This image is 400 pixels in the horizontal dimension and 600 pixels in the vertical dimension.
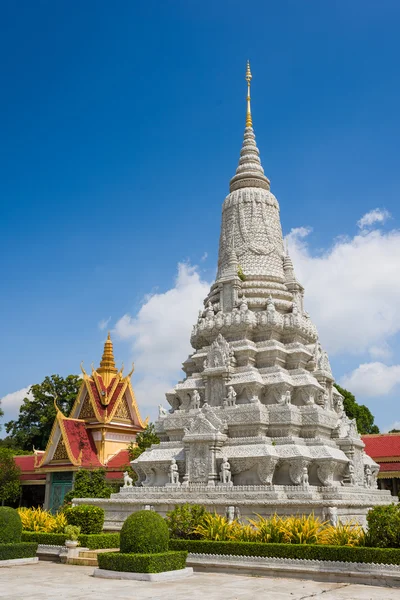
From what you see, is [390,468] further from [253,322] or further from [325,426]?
[253,322]

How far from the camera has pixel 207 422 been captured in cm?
2053

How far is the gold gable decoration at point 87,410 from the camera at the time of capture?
112ft

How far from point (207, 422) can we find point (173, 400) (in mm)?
4196

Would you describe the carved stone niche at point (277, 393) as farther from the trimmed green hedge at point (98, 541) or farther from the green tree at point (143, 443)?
the green tree at point (143, 443)

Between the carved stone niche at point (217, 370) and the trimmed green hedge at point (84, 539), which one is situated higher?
the carved stone niche at point (217, 370)

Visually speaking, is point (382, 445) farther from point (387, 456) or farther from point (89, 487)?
point (89, 487)

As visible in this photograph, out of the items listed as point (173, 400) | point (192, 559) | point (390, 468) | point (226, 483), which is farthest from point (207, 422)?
point (390, 468)

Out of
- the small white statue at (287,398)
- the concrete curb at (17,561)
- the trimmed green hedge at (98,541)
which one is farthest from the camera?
the small white statue at (287,398)

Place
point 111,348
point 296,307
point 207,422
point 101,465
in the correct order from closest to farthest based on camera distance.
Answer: point 207,422 < point 296,307 < point 101,465 < point 111,348

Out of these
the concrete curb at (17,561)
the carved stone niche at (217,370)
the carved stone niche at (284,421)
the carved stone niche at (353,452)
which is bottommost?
the concrete curb at (17,561)

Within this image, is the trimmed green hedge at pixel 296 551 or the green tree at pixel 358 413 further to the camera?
the green tree at pixel 358 413

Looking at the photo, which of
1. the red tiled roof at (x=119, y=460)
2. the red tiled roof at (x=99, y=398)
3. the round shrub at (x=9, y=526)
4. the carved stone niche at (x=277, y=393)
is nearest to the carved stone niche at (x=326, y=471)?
the carved stone niche at (x=277, y=393)

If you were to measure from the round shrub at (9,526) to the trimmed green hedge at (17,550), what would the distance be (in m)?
0.22

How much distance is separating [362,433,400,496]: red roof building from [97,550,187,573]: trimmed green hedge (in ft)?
53.8
